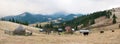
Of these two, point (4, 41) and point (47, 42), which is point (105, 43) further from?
point (4, 41)

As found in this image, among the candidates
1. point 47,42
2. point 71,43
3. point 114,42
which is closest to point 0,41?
point 47,42

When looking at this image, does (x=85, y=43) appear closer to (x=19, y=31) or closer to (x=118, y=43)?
(x=118, y=43)

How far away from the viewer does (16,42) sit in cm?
6094

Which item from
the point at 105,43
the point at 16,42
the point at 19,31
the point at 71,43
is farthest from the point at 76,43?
the point at 19,31

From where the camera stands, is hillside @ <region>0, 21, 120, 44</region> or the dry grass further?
hillside @ <region>0, 21, 120, 44</region>

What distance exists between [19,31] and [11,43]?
124 ft

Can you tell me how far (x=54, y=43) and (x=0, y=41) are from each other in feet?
36.8

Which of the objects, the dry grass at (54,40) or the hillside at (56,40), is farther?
the hillside at (56,40)

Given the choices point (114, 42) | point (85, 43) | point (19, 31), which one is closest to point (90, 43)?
point (85, 43)

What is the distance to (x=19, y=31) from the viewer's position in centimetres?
9725

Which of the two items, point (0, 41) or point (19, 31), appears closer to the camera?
point (0, 41)

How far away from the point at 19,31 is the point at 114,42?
1680 inches

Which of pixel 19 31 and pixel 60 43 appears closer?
pixel 60 43

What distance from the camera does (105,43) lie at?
6066 cm
